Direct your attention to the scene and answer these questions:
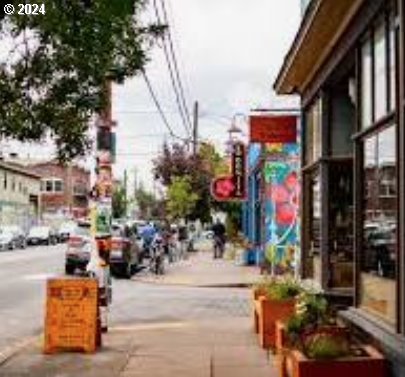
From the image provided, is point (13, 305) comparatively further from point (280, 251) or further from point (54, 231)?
point (54, 231)

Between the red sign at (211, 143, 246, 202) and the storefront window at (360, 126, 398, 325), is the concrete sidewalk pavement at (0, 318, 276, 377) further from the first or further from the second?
the red sign at (211, 143, 246, 202)

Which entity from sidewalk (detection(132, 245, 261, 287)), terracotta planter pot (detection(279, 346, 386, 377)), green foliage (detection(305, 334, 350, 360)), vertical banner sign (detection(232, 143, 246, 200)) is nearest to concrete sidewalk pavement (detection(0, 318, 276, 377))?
green foliage (detection(305, 334, 350, 360))

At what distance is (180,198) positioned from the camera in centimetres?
5978

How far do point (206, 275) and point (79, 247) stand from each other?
161 inches

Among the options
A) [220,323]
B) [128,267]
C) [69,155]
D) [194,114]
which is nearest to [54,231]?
[194,114]

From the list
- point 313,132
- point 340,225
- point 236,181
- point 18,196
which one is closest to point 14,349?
point 340,225

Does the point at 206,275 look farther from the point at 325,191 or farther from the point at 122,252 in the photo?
the point at 325,191

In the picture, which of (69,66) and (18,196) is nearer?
(69,66)

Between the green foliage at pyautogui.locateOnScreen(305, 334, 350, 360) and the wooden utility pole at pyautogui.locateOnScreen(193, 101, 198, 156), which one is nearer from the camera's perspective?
the green foliage at pyautogui.locateOnScreen(305, 334, 350, 360)

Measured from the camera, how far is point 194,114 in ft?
229

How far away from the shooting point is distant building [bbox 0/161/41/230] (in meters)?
93.0

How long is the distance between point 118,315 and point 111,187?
455 cm

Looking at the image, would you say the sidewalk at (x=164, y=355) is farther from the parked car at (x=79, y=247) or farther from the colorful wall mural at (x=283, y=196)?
the parked car at (x=79, y=247)

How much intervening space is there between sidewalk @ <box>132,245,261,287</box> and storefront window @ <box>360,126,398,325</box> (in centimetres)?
1953
